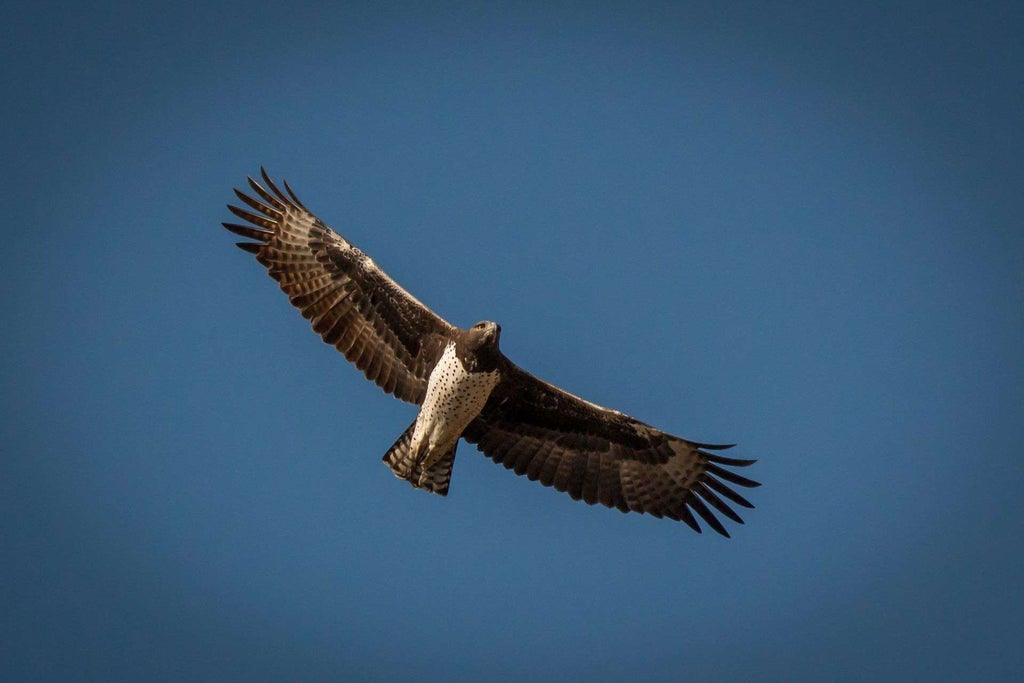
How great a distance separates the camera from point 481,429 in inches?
415

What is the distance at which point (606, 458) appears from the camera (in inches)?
421

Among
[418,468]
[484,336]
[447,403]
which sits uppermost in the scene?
[484,336]

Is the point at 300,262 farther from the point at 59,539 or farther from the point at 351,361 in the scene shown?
the point at 59,539

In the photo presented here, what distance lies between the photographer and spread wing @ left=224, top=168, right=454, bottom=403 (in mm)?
10242

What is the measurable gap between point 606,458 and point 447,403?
188 centimetres

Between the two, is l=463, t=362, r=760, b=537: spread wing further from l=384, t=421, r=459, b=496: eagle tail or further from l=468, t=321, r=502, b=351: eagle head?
l=468, t=321, r=502, b=351: eagle head

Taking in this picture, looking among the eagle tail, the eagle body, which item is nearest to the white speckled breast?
the eagle body

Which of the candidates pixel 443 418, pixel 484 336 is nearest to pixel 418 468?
pixel 443 418

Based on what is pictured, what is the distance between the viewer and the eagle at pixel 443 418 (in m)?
10.1

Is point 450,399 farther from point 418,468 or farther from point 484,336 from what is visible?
point 418,468

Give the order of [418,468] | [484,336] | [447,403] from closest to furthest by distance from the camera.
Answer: [484,336] → [447,403] → [418,468]

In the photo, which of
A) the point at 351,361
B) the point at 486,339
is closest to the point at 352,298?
the point at 351,361

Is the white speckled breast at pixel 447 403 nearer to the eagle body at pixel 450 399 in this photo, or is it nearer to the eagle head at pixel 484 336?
the eagle body at pixel 450 399

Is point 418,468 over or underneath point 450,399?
underneath
